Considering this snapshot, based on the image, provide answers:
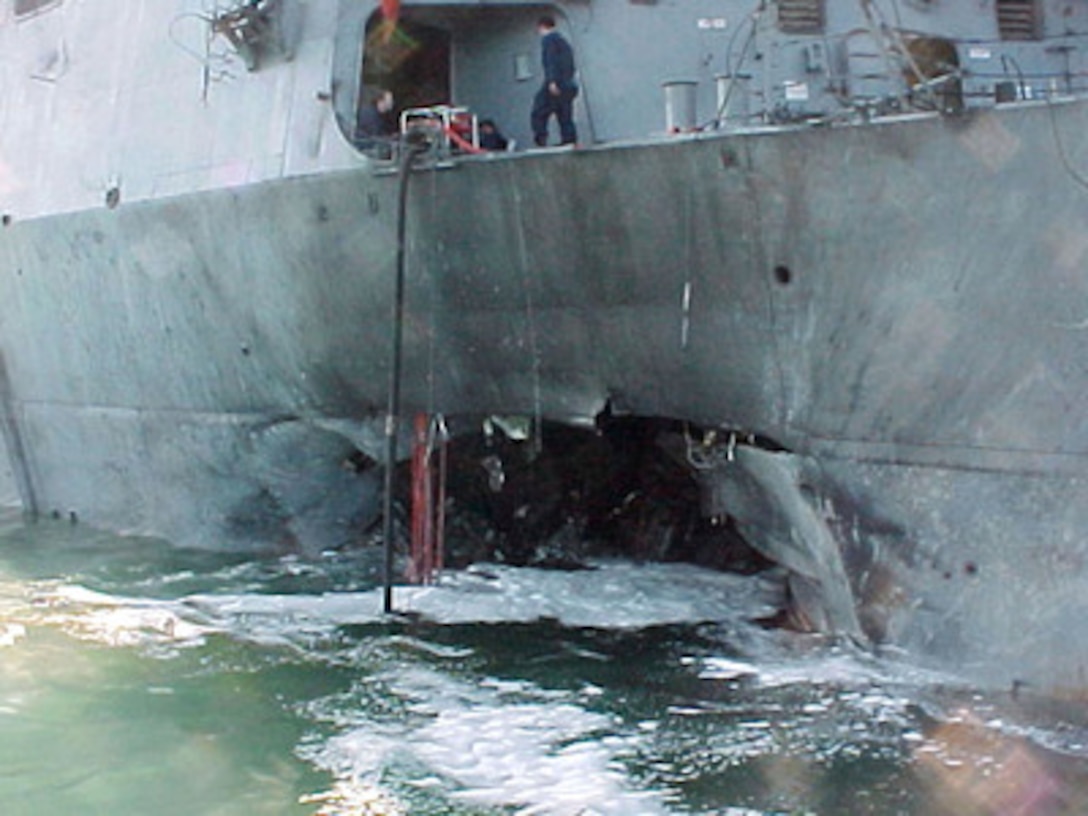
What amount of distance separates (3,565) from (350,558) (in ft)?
8.43

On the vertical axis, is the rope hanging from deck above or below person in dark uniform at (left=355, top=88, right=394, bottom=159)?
below

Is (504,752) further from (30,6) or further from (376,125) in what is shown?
(30,6)

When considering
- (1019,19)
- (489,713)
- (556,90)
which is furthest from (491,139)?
(489,713)

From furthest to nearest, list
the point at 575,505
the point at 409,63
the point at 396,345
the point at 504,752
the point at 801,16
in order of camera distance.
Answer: the point at 575,505
the point at 409,63
the point at 801,16
the point at 396,345
the point at 504,752

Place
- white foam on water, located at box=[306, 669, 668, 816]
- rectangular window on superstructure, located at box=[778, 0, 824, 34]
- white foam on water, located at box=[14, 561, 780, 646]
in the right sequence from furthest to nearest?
1. rectangular window on superstructure, located at box=[778, 0, 824, 34]
2. white foam on water, located at box=[14, 561, 780, 646]
3. white foam on water, located at box=[306, 669, 668, 816]

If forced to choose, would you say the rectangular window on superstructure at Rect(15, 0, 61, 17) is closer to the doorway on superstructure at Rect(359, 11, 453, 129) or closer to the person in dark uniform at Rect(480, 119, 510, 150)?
the doorway on superstructure at Rect(359, 11, 453, 129)

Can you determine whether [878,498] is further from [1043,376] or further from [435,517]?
[435,517]

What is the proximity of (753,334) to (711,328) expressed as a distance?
0.25 metres

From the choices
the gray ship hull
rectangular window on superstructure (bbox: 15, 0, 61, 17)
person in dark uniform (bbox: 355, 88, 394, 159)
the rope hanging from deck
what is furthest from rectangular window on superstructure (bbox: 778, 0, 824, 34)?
rectangular window on superstructure (bbox: 15, 0, 61, 17)

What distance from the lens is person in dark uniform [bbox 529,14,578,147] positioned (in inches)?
357

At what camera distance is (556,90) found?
9.08 metres

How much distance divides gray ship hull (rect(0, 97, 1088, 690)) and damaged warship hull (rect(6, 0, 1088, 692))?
0.05ft

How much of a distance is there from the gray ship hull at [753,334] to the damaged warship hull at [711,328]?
0.05 ft

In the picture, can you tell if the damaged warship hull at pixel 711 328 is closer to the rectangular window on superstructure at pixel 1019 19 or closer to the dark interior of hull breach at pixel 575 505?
the dark interior of hull breach at pixel 575 505
